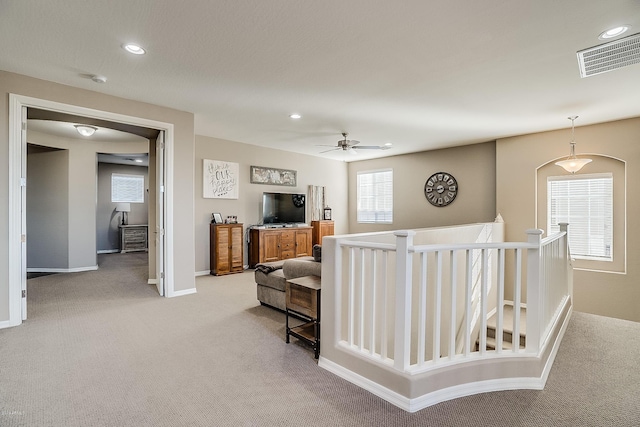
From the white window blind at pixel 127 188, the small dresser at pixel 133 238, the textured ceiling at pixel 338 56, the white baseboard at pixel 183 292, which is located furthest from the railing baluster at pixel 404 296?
the white window blind at pixel 127 188

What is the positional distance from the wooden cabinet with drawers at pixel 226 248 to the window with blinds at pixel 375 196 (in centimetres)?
367

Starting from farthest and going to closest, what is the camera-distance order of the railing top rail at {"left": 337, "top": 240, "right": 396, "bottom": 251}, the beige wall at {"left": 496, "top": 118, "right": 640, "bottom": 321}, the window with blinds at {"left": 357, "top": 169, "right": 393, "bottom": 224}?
the window with blinds at {"left": 357, "top": 169, "right": 393, "bottom": 224} → the beige wall at {"left": 496, "top": 118, "right": 640, "bottom": 321} → the railing top rail at {"left": 337, "top": 240, "right": 396, "bottom": 251}

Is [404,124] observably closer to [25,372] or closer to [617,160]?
[617,160]

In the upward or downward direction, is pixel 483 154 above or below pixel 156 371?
above

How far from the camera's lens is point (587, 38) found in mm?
2525

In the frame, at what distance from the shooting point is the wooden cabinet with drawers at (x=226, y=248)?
5859 mm

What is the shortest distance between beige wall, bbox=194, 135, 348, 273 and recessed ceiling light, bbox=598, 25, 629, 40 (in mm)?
5623

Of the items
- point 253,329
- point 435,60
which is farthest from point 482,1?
point 253,329

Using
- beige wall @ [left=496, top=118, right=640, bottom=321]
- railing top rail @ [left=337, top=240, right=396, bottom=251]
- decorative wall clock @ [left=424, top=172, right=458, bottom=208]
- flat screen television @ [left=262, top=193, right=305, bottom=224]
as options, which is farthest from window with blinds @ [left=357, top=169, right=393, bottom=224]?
railing top rail @ [left=337, top=240, right=396, bottom=251]

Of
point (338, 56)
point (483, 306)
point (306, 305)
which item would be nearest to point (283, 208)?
point (306, 305)

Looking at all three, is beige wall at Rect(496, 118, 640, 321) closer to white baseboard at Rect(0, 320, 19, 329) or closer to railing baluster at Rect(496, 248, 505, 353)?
railing baluster at Rect(496, 248, 505, 353)

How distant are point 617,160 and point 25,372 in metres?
7.45

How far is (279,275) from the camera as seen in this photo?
388 centimetres

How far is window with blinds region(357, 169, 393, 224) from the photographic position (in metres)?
8.00
